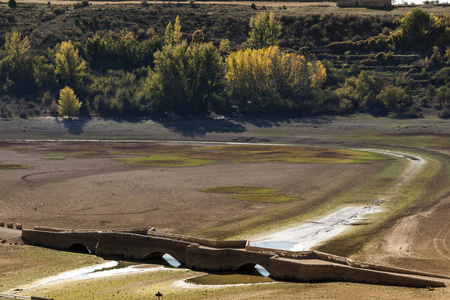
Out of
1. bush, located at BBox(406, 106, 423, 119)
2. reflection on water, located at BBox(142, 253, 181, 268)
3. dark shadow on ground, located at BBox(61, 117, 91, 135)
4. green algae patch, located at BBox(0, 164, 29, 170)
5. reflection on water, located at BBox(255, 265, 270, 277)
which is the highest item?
reflection on water, located at BBox(255, 265, 270, 277)

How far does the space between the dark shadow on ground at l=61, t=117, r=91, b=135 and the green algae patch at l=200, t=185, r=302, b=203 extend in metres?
63.1

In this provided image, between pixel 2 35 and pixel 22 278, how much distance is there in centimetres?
14422

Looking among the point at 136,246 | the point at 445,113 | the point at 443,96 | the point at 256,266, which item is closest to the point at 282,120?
the point at 445,113

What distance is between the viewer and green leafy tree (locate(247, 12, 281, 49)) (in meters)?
163

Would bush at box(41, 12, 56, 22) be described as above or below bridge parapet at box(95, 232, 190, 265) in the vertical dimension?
above

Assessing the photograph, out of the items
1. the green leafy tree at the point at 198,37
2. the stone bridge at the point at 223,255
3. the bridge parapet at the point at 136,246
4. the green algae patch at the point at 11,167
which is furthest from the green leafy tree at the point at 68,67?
the bridge parapet at the point at 136,246

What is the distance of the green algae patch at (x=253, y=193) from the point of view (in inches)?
2495

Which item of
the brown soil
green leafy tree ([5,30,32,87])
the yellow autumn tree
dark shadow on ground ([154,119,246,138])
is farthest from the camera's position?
green leafy tree ([5,30,32,87])

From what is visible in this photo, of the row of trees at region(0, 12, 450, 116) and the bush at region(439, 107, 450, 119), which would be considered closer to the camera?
the bush at region(439, 107, 450, 119)

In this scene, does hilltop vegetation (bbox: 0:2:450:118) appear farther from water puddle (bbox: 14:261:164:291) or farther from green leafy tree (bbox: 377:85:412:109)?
water puddle (bbox: 14:261:164:291)

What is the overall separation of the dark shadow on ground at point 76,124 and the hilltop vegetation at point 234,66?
5592mm

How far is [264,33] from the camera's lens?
163875 millimetres

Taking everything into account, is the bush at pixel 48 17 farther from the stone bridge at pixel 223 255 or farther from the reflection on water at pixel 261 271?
the reflection on water at pixel 261 271

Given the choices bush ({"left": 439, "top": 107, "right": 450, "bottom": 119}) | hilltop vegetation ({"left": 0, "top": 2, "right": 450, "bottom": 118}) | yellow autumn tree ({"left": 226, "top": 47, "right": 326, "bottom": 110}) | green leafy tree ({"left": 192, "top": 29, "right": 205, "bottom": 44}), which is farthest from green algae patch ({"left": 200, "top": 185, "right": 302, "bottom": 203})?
green leafy tree ({"left": 192, "top": 29, "right": 205, "bottom": 44})
